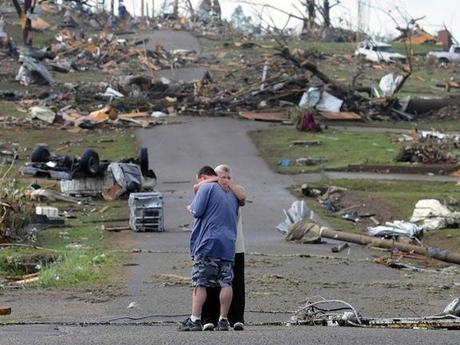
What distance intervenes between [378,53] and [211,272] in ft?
212

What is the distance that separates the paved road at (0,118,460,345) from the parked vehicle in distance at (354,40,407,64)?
45491 mm

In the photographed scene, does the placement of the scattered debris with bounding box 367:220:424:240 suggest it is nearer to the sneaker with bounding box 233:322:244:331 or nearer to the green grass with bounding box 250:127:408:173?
the sneaker with bounding box 233:322:244:331

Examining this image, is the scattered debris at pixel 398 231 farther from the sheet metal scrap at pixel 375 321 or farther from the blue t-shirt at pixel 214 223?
the blue t-shirt at pixel 214 223

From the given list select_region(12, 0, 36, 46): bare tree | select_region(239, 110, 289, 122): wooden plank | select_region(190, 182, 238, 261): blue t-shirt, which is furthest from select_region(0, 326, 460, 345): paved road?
select_region(12, 0, 36, 46): bare tree

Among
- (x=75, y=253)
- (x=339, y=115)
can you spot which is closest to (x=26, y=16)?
(x=339, y=115)

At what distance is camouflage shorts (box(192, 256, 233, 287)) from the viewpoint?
11.4 meters

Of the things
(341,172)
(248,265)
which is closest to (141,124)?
(341,172)

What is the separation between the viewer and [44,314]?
13891mm

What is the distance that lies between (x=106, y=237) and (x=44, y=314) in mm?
8826

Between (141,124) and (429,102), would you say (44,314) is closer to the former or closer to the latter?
(141,124)

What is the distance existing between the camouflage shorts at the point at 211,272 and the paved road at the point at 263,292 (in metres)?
0.59

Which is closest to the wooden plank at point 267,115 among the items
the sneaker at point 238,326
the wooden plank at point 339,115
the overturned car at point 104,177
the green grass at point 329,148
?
the wooden plank at point 339,115

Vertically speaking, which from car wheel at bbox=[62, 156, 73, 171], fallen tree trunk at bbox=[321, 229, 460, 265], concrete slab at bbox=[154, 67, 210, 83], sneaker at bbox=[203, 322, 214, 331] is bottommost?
concrete slab at bbox=[154, 67, 210, 83]

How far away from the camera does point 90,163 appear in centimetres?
2883
